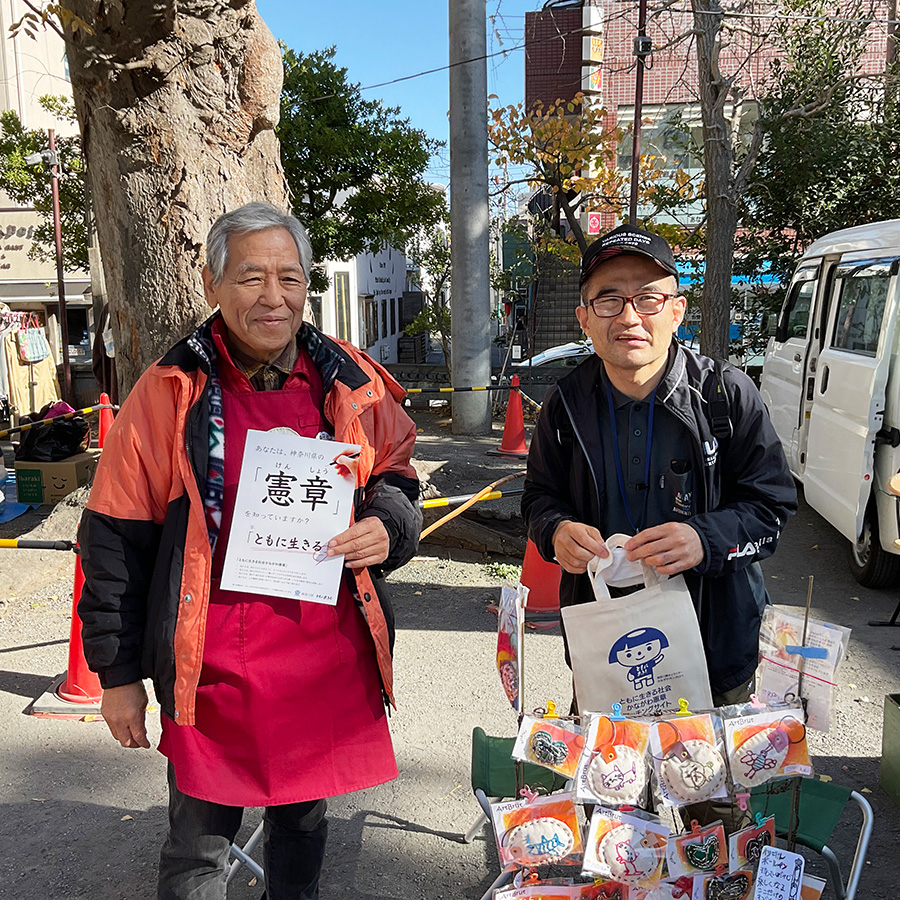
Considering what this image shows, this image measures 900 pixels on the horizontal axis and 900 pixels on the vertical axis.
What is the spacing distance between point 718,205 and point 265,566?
29.1 feet

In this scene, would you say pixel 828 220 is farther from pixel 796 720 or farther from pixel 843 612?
pixel 796 720

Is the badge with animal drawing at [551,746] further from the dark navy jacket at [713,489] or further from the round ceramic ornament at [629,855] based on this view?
the dark navy jacket at [713,489]

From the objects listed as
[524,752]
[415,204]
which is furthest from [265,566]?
[415,204]

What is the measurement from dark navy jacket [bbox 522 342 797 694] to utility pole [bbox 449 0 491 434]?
977 cm

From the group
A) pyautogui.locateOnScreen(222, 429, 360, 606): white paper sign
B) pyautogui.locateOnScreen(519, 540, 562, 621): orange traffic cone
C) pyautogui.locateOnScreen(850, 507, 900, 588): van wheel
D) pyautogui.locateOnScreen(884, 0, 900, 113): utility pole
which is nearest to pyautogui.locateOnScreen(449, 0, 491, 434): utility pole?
pyautogui.locateOnScreen(884, 0, 900, 113): utility pole

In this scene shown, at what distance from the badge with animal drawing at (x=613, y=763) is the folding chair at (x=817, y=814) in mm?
394

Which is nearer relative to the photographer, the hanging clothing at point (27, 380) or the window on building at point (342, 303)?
the hanging clothing at point (27, 380)

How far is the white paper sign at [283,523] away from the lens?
1949mm

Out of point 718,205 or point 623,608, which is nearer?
point 623,608

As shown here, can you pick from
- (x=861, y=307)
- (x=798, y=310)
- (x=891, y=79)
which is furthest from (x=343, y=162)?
(x=861, y=307)

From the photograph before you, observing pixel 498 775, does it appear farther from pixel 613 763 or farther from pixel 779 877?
pixel 779 877

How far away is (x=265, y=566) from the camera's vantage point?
1.95m

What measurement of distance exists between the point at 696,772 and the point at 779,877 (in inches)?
11.8

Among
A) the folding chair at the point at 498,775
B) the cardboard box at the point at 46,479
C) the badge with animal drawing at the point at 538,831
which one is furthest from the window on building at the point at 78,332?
the badge with animal drawing at the point at 538,831
